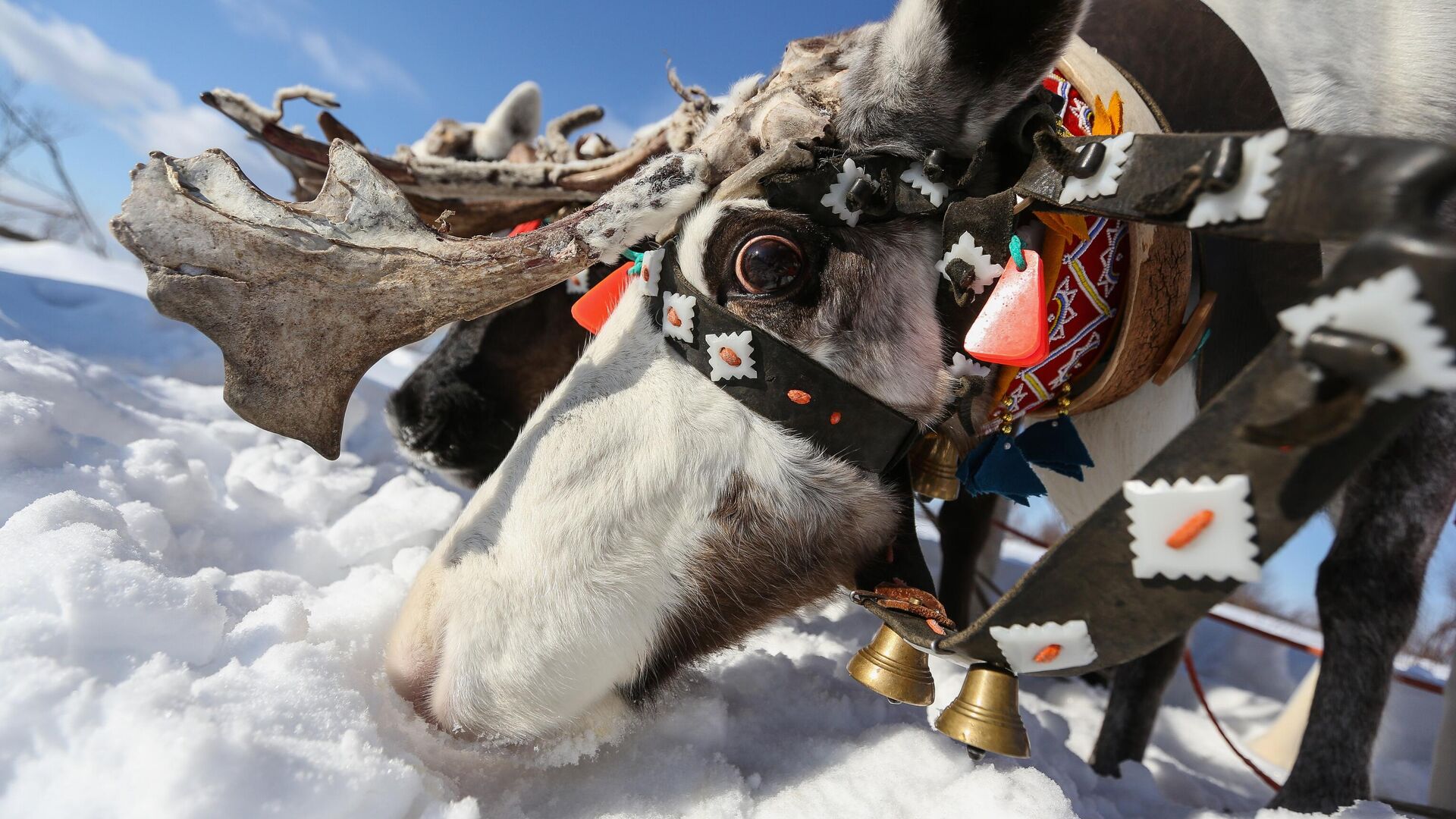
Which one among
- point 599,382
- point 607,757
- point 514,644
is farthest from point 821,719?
point 599,382

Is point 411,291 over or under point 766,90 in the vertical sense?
under

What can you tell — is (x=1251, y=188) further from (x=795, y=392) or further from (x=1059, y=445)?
(x=1059, y=445)

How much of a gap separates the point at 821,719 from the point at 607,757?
0.43 metres

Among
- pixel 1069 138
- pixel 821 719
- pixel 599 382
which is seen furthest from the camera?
pixel 821 719

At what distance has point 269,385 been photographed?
3.73 ft

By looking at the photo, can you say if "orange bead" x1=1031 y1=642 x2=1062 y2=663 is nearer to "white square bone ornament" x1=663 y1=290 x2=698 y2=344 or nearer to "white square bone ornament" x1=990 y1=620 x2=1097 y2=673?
"white square bone ornament" x1=990 y1=620 x2=1097 y2=673

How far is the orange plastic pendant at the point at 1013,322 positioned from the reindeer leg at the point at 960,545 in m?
1.61

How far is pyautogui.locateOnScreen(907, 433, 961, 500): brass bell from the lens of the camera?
131cm

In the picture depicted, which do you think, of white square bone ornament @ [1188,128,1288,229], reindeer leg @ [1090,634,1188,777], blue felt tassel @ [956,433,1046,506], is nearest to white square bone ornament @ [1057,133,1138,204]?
white square bone ornament @ [1188,128,1288,229]

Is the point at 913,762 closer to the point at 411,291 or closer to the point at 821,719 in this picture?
the point at 821,719

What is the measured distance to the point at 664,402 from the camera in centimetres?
112

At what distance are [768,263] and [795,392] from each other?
0.20 metres

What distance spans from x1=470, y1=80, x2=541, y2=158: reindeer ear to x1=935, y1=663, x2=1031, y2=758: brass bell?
315 centimetres

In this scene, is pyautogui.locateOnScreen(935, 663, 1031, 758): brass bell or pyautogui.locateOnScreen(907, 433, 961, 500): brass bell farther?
pyautogui.locateOnScreen(907, 433, 961, 500): brass bell
